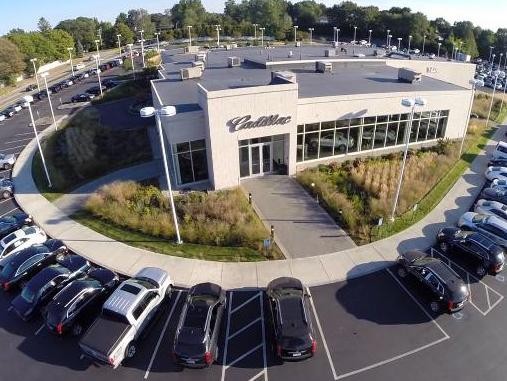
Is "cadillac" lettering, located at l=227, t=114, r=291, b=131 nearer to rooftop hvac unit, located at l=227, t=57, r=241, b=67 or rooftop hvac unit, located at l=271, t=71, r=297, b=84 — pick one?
rooftop hvac unit, located at l=271, t=71, r=297, b=84

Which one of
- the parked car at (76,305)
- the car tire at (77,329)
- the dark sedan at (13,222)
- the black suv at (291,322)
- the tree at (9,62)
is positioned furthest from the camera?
the tree at (9,62)

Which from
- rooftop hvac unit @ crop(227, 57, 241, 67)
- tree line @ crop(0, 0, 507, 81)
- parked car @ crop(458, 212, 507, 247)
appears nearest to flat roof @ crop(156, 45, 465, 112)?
rooftop hvac unit @ crop(227, 57, 241, 67)

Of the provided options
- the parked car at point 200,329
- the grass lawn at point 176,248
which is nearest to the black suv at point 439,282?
the grass lawn at point 176,248

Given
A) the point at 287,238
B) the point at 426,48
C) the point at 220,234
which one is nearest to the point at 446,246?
the point at 287,238

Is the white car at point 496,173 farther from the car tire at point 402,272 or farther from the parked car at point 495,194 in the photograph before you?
the car tire at point 402,272

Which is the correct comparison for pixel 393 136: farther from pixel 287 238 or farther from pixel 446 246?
pixel 287 238

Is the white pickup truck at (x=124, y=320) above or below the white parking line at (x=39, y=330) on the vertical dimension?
above
